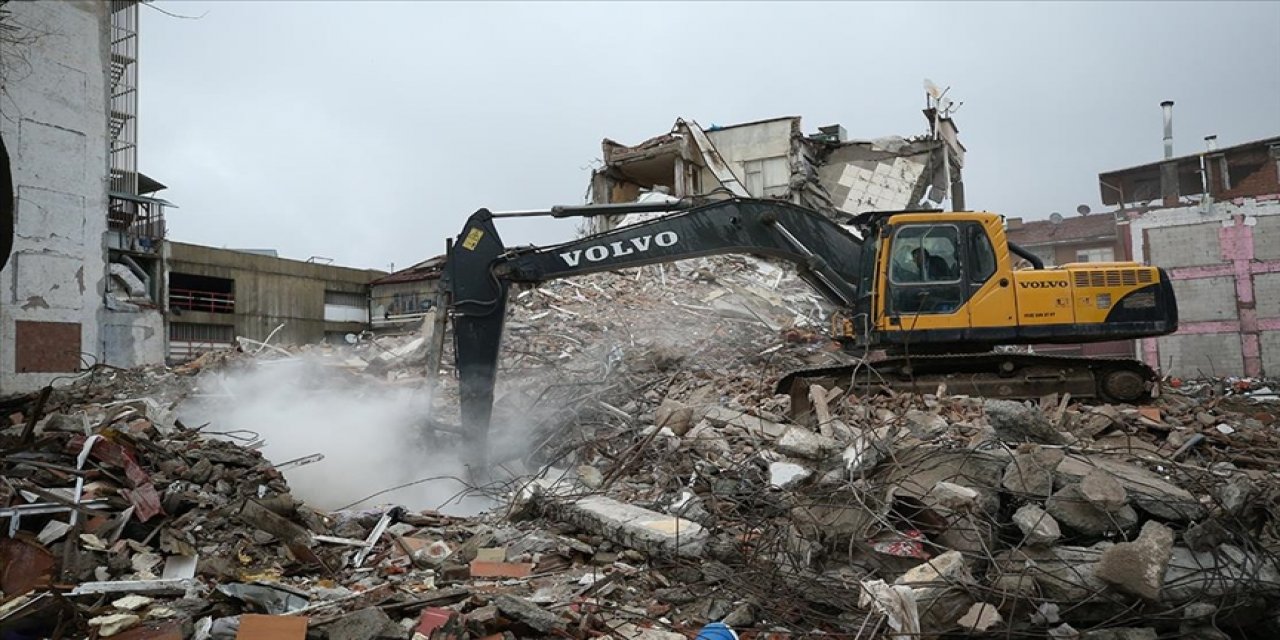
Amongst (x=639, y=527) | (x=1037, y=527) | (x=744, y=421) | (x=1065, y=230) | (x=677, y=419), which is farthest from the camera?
(x=1065, y=230)

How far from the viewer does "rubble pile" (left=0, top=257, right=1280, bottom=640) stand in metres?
3.53

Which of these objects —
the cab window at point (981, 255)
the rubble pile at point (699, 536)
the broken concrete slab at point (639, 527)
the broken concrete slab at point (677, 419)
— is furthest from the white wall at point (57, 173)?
the cab window at point (981, 255)

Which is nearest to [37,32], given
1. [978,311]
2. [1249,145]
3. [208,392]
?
[208,392]

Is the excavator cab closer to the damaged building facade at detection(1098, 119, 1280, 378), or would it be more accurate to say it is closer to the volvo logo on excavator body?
the volvo logo on excavator body

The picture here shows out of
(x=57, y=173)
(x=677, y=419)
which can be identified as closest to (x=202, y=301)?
(x=57, y=173)

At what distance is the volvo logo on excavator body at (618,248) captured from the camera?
792 centimetres

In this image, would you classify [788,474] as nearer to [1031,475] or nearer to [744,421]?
[1031,475]

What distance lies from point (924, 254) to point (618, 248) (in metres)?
3.25

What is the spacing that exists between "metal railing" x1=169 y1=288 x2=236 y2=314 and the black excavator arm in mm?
27239

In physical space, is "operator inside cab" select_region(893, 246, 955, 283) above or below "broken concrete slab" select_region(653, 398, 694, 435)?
above

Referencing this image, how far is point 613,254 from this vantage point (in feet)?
26.2

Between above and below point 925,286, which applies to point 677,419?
below

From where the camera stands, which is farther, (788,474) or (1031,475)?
(788,474)

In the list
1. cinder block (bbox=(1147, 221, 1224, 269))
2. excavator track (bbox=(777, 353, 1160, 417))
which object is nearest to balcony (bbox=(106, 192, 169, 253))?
excavator track (bbox=(777, 353, 1160, 417))
